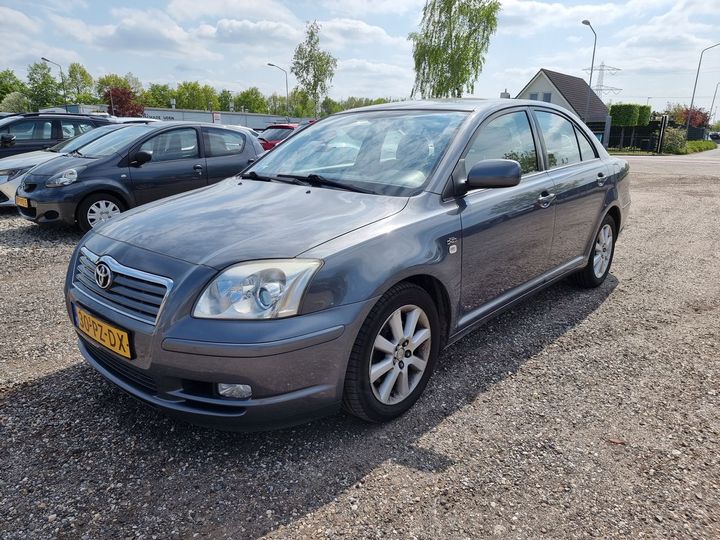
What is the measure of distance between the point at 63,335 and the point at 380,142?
264 cm

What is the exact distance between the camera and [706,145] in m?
49.2

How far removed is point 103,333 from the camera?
2.39 m

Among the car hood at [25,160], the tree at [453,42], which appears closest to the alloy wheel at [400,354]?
the car hood at [25,160]

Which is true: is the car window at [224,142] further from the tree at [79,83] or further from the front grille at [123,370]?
the tree at [79,83]

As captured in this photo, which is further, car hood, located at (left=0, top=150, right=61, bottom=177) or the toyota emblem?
car hood, located at (left=0, top=150, right=61, bottom=177)

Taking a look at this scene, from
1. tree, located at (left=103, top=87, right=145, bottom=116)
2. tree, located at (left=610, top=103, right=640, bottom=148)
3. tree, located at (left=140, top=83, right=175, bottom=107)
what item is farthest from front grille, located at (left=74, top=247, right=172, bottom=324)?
tree, located at (left=140, top=83, right=175, bottom=107)

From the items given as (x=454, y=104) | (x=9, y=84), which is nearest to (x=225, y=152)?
Result: (x=454, y=104)

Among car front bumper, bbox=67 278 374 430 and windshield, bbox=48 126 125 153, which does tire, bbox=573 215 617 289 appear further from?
windshield, bbox=48 126 125 153

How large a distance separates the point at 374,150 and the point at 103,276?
1717 mm

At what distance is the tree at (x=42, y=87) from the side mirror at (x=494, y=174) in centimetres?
10272

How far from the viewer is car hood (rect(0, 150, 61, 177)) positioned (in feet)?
26.1

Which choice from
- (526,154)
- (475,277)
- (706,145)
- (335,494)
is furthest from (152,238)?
(706,145)

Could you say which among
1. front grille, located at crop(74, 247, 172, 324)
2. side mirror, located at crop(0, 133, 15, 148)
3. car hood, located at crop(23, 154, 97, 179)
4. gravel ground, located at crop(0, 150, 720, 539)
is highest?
side mirror, located at crop(0, 133, 15, 148)

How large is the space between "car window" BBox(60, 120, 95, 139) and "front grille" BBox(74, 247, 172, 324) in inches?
342
